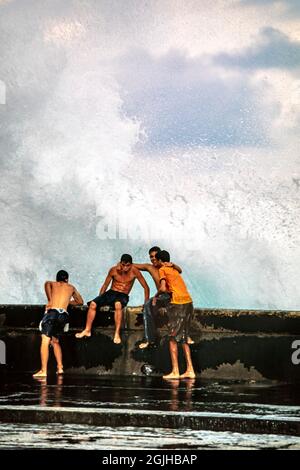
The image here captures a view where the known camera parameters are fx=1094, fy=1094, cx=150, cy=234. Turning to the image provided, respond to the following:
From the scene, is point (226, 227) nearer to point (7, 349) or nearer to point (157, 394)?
point (7, 349)

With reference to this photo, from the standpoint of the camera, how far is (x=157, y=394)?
11094mm

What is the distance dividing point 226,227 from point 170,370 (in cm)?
1704

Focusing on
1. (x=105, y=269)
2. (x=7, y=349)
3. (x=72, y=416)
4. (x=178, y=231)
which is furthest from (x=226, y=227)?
(x=72, y=416)

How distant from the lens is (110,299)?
14375 mm

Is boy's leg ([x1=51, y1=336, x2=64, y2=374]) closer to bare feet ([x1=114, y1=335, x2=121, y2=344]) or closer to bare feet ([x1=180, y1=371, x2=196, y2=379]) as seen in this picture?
bare feet ([x1=114, y1=335, x2=121, y2=344])

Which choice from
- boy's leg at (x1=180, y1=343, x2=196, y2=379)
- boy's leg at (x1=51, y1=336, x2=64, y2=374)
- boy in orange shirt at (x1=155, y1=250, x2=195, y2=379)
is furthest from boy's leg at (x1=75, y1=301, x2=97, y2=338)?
boy's leg at (x1=180, y1=343, x2=196, y2=379)

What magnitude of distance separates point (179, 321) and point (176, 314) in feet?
0.47

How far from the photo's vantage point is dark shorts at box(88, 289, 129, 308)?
14289mm

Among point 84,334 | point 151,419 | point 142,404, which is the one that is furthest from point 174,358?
point 151,419

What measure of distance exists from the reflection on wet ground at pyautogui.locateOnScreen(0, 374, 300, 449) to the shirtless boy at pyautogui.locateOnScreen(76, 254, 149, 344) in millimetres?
753

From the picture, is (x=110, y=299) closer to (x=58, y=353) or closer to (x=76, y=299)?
(x=76, y=299)

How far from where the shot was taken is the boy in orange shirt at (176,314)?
520 inches

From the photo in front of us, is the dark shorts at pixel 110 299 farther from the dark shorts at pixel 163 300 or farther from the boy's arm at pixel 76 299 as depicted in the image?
the dark shorts at pixel 163 300
